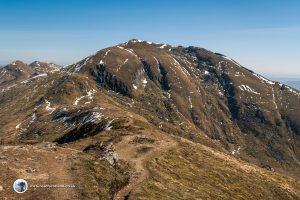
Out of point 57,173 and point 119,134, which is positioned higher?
point 57,173

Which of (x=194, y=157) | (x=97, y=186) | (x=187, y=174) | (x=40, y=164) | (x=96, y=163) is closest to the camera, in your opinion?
(x=97, y=186)

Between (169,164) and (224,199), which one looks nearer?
(224,199)

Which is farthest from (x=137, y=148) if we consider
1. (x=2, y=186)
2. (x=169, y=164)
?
(x=2, y=186)

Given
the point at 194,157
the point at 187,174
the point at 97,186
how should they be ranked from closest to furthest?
the point at 97,186, the point at 187,174, the point at 194,157

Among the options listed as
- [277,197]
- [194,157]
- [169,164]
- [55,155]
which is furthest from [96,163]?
[277,197]

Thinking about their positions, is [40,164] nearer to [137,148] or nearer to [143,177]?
[143,177]

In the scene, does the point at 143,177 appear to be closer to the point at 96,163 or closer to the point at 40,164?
the point at 96,163

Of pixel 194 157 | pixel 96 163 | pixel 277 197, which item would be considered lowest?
pixel 277 197
